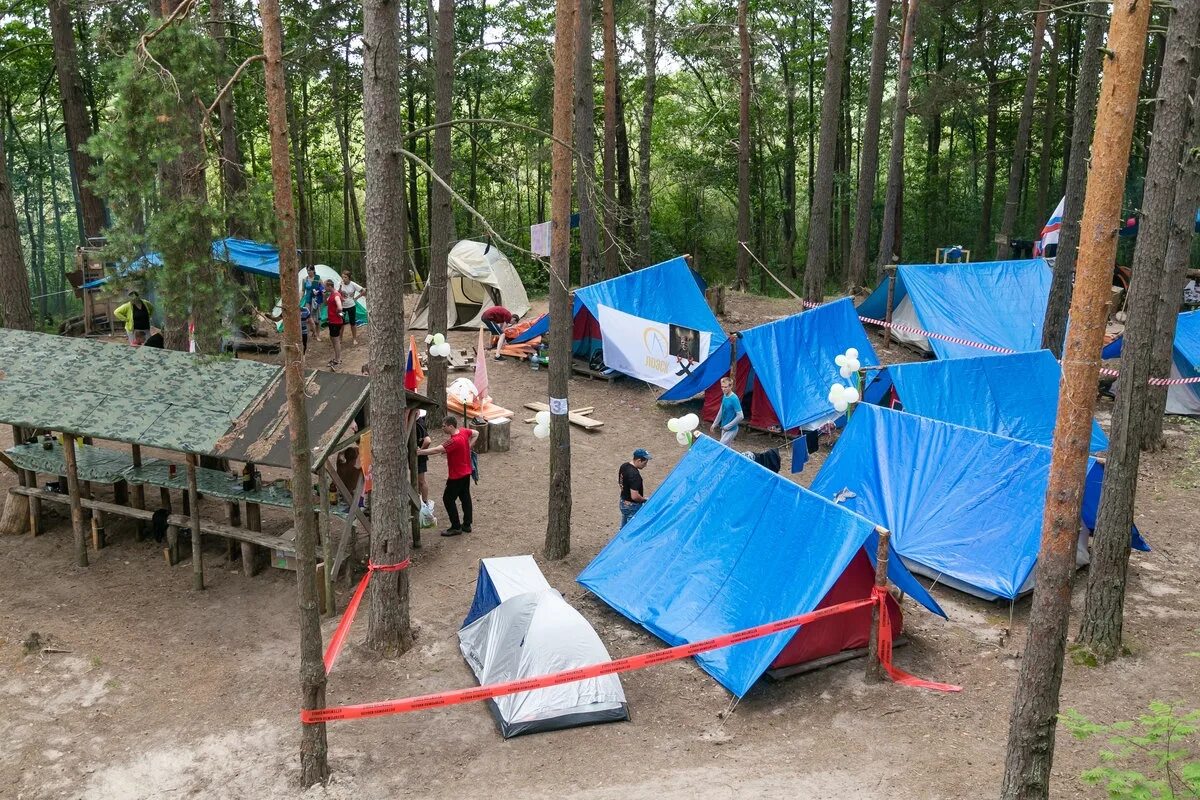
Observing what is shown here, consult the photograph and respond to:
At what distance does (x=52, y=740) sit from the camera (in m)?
7.46

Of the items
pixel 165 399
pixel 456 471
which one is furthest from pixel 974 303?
pixel 165 399

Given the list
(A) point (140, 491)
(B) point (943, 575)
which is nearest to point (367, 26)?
(A) point (140, 491)

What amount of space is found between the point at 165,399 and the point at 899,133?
54.5ft

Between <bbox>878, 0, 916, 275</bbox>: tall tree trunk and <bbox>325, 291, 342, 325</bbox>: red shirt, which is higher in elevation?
<bbox>878, 0, 916, 275</bbox>: tall tree trunk

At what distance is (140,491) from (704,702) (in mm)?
7134

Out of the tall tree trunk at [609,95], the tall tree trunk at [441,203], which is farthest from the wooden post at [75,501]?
the tall tree trunk at [609,95]

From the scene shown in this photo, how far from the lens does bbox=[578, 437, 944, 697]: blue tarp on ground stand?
782cm

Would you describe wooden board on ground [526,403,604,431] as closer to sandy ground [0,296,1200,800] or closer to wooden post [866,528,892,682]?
sandy ground [0,296,1200,800]

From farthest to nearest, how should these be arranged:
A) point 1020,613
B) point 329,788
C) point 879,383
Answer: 1. point 879,383
2. point 1020,613
3. point 329,788

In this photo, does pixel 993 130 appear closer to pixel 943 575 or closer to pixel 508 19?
pixel 508 19

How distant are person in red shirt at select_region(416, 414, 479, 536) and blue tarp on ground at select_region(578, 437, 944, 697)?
6.32ft

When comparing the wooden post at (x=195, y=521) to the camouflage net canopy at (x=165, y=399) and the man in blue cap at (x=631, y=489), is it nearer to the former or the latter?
the camouflage net canopy at (x=165, y=399)

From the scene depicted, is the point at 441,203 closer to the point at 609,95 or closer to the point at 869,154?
the point at 609,95

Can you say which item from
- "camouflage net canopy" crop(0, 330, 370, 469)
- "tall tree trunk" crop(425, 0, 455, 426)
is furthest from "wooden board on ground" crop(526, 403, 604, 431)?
"camouflage net canopy" crop(0, 330, 370, 469)
